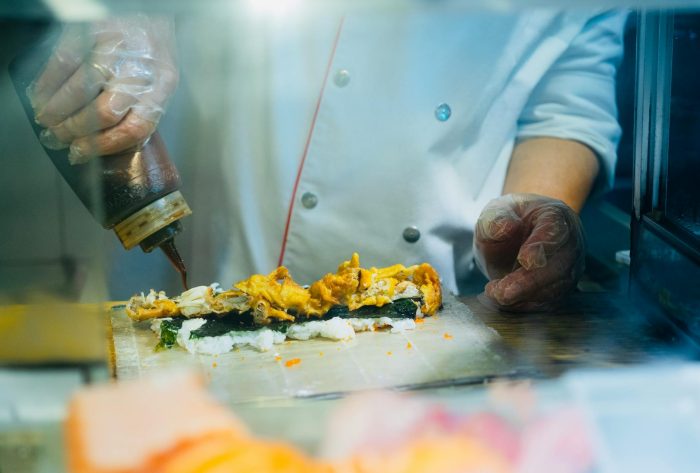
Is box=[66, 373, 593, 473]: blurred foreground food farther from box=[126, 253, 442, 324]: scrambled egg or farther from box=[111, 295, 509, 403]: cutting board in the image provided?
box=[126, 253, 442, 324]: scrambled egg

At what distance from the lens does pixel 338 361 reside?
1.44 m

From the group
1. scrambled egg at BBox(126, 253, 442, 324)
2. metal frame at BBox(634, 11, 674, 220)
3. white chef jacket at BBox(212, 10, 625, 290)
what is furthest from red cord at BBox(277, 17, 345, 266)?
metal frame at BBox(634, 11, 674, 220)

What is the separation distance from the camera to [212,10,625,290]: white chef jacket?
1995 mm

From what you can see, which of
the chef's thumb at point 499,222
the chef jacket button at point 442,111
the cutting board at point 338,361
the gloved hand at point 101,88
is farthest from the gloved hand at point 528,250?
the gloved hand at point 101,88

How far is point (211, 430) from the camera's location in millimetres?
984

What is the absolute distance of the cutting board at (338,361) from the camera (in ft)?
4.29

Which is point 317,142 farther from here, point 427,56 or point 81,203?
point 81,203

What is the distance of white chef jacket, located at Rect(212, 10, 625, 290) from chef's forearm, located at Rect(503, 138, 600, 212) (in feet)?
0.11

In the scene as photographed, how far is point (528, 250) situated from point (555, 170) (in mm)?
392

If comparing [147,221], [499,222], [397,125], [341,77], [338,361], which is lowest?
[338,361]

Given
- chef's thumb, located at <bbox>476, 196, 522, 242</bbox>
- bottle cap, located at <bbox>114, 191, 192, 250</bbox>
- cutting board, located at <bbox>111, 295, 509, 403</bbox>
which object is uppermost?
bottle cap, located at <bbox>114, 191, 192, 250</bbox>

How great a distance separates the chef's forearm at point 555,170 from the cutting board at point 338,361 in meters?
Answer: 0.56

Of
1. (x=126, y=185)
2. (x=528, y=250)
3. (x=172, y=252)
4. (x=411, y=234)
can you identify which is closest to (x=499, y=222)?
(x=528, y=250)

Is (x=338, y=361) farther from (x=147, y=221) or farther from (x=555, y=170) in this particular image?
→ (x=555, y=170)
